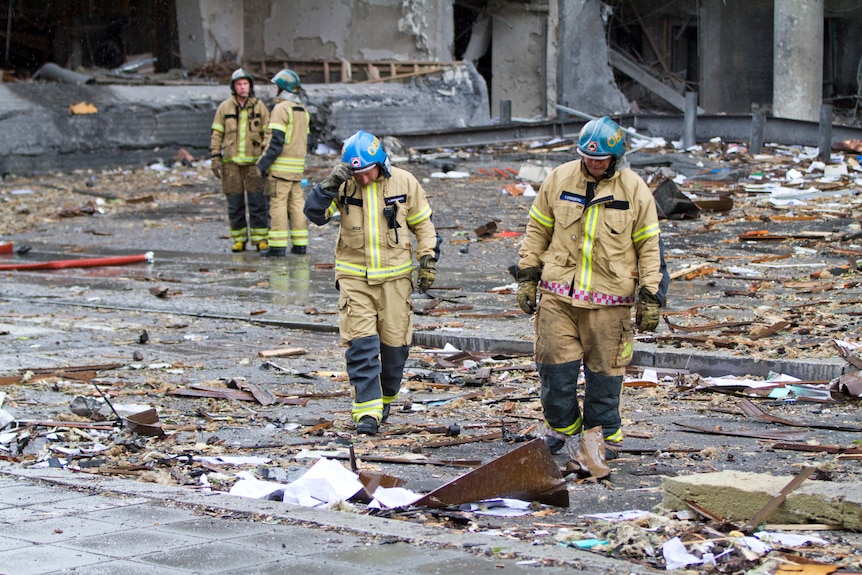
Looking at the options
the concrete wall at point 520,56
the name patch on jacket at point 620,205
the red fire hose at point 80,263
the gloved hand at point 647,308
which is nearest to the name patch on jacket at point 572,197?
the name patch on jacket at point 620,205

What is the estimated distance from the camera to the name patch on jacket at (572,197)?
18.6 ft

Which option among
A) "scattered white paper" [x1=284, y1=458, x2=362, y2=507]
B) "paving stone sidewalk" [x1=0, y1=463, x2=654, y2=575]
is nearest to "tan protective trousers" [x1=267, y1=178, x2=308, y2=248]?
"scattered white paper" [x1=284, y1=458, x2=362, y2=507]

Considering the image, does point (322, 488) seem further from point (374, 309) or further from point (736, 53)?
point (736, 53)

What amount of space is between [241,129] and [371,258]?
6.80 meters

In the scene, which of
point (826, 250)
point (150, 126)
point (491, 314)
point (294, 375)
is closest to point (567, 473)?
point (294, 375)

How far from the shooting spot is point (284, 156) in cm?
1241

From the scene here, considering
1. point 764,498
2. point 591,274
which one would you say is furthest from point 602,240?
point 764,498

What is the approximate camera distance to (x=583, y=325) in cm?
575

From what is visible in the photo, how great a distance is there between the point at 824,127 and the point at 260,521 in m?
16.4

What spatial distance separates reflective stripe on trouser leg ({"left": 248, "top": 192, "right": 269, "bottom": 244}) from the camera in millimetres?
13109

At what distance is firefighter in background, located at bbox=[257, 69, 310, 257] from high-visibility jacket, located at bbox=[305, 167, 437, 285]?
589 centimetres

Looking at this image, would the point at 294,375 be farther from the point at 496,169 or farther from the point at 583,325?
the point at 496,169

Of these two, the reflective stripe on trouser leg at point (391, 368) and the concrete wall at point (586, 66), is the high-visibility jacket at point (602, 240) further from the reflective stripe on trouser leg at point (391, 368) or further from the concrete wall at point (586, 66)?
the concrete wall at point (586, 66)

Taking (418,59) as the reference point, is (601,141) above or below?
below
